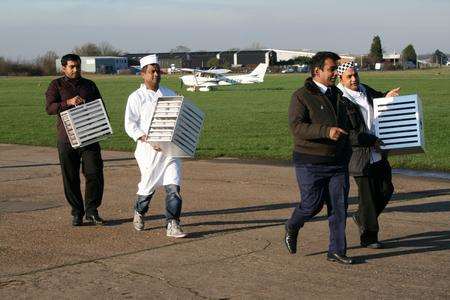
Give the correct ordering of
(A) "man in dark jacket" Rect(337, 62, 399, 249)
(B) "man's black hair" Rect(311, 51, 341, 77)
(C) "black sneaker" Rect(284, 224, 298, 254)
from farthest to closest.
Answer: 1. (A) "man in dark jacket" Rect(337, 62, 399, 249)
2. (C) "black sneaker" Rect(284, 224, 298, 254)
3. (B) "man's black hair" Rect(311, 51, 341, 77)

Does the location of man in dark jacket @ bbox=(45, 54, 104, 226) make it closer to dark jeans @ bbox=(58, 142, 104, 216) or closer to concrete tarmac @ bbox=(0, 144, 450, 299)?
dark jeans @ bbox=(58, 142, 104, 216)

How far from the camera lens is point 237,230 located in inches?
362

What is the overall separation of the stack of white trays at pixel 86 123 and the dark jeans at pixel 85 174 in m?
0.19

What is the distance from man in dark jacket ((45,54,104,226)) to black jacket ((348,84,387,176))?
312 cm

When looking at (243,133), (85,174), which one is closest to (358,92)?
(85,174)

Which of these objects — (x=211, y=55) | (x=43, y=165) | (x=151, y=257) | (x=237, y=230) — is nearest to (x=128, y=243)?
(x=151, y=257)

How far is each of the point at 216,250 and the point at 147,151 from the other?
138 cm

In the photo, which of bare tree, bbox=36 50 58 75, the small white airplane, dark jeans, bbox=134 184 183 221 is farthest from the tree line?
dark jeans, bbox=134 184 183 221

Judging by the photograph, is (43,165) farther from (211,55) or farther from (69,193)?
(211,55)

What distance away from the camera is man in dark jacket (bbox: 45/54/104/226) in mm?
9570

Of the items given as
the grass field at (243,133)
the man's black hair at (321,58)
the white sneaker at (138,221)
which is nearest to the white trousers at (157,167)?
the white sneaker at (138,221)

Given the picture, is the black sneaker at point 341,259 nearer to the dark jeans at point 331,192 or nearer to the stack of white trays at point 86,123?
the dark jeans at point 331,192

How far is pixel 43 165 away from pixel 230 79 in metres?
53.5

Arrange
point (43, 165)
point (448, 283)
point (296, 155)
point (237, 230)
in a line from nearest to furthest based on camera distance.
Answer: point (448, 283)
point (296, 155)
point (237, 230)
point (43, 165)
